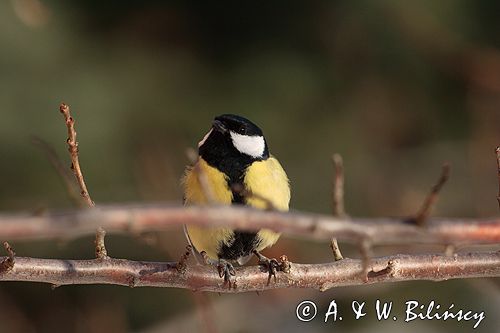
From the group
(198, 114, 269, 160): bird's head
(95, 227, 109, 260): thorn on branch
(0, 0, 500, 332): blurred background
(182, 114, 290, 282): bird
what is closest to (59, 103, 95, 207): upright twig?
(95, 227, 109, 260): thorn on branch

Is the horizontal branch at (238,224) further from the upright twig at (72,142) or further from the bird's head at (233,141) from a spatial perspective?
the bird's head at (233,141)

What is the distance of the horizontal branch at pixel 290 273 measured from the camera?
2.23m

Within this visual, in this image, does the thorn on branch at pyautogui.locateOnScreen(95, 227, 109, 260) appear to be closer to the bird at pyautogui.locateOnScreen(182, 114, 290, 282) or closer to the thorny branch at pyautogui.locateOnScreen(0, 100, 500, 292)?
the thorny branch at pyautogui.locateOnScreen(0, 100, 500, 292)

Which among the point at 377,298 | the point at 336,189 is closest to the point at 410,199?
the point at 377,298

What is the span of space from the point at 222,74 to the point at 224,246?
11.6 feet

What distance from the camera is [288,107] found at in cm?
614

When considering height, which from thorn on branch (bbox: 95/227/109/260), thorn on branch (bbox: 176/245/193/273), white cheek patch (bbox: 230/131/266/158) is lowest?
thorn on branch (bbox: 176/245/193/273)

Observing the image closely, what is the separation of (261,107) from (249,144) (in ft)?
10.6

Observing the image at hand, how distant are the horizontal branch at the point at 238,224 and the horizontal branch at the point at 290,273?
3.14ft

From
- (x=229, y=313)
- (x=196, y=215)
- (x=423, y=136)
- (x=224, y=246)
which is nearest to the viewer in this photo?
(x=196, y=215)

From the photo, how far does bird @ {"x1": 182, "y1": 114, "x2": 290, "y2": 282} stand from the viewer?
2.67 meters

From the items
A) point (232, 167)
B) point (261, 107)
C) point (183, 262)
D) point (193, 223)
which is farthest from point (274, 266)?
point (261, 107)

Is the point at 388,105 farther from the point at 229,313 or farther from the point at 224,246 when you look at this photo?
the point at 224,246

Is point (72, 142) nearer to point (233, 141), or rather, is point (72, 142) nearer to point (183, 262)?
point (183, 262)
